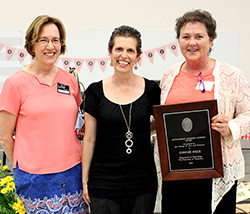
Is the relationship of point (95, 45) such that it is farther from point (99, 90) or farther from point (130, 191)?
point (130, 191)

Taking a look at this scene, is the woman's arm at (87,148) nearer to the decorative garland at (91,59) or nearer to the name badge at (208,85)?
the name badge at (208,85)

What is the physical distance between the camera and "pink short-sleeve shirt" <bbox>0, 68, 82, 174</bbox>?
1.47 m

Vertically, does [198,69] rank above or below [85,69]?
below

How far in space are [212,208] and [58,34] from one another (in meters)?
1.28

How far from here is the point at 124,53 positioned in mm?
1439

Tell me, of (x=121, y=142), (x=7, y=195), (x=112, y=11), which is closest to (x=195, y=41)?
(x=121, y=142)

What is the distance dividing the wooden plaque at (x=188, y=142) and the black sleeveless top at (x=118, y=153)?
11 cm

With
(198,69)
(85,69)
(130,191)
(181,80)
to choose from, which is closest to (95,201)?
(130,191)

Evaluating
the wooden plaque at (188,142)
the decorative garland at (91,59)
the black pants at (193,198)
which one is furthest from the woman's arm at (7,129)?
the decorative garland at (91,59)

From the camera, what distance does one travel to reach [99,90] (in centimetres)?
150

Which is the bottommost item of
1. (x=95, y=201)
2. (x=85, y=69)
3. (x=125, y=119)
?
(x=95, y=201)

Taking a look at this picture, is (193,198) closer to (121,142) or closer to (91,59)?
(121,142)

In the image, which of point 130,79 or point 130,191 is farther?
point 130,79

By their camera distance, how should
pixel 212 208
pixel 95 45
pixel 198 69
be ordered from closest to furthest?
pixel 212 208 < pixel 198 69 < pixel 95 45
